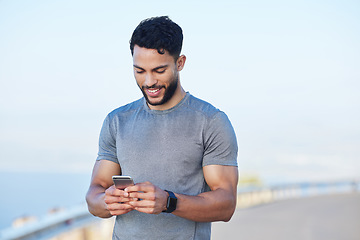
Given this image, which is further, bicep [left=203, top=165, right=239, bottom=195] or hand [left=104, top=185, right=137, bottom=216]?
bicep [left=203, top=165, right=239, bottom=195]

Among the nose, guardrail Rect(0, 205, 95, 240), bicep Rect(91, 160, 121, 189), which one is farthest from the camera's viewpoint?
guardrail Rect(0, 205, 95, 240)

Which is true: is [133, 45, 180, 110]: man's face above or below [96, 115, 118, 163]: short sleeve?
above

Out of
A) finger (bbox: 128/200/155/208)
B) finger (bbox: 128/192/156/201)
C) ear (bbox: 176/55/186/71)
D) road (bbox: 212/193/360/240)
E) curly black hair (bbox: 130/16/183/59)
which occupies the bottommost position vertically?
road (bbox: 212/193/360/240)

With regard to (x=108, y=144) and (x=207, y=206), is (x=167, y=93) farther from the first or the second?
(x=207, y=206)

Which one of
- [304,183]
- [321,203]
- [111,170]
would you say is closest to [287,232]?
[321,203]

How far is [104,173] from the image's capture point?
13.4 feet

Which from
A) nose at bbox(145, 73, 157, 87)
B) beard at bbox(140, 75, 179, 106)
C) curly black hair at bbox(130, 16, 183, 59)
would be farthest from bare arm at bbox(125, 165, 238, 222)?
curly black hair at bbox(130, 16, 183, 59)

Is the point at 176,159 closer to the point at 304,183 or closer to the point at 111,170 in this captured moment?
the point at 111,170

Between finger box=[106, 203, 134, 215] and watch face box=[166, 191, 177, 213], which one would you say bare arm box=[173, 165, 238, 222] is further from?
finger box=[106, 203, 134, 215]

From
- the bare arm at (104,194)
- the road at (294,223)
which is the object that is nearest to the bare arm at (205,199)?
the bare arm at (104,194)

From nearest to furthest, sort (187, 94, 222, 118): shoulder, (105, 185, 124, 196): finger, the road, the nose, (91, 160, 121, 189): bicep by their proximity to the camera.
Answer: (105, 185, 124, 196): finger → the nose → (187, 94, 222, 118): shoulder → (91, 160, 121, 189): bicep → the road

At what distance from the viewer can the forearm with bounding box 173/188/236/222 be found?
3.57m

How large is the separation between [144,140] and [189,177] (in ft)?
1.25

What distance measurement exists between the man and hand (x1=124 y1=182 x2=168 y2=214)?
28 cm
